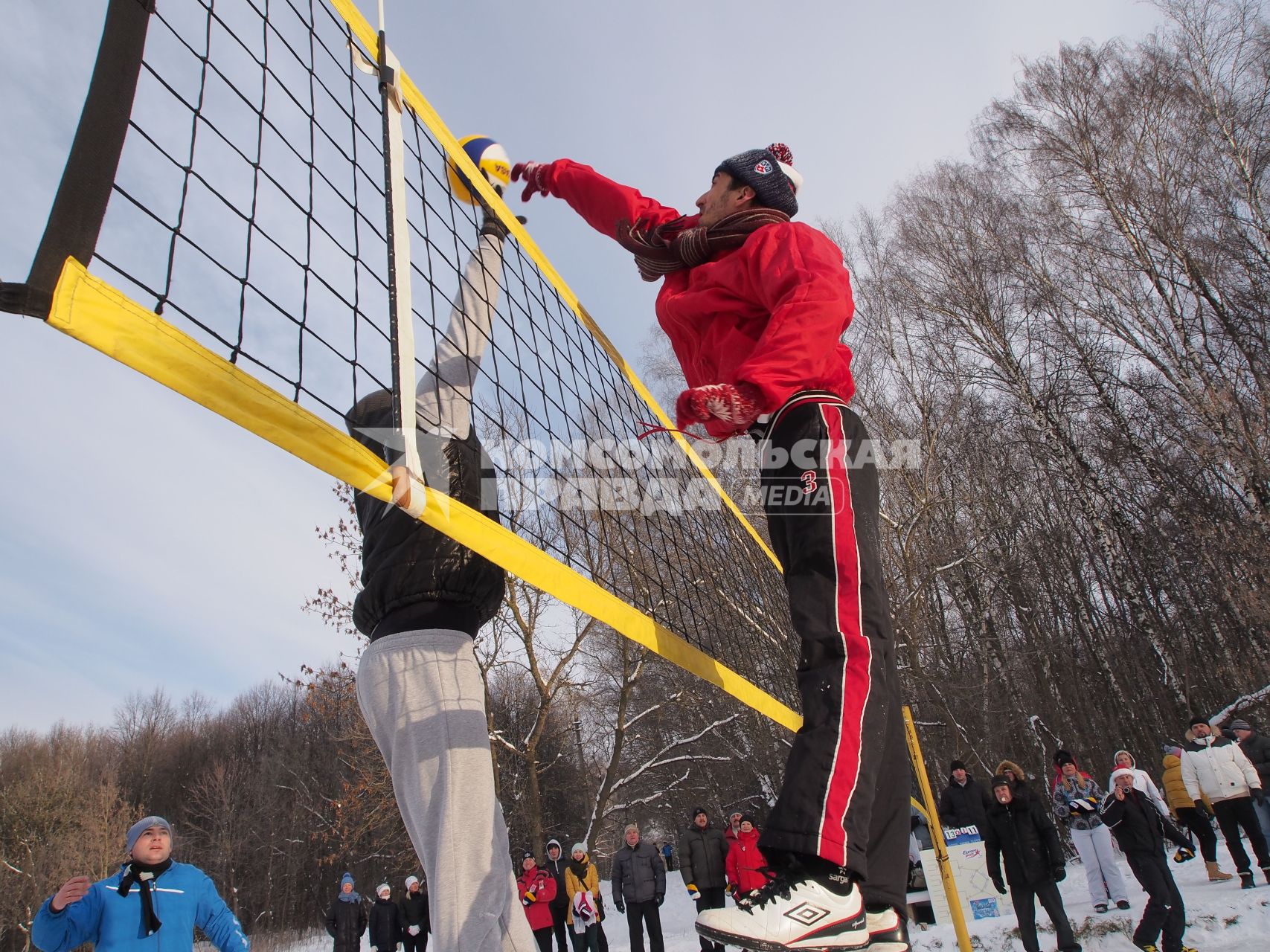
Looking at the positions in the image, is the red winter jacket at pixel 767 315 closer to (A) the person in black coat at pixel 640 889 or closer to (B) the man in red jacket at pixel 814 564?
(B) the man in red jacket at pixel 814 564

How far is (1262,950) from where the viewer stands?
174 inches

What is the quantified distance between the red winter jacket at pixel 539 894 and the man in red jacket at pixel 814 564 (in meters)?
7.86

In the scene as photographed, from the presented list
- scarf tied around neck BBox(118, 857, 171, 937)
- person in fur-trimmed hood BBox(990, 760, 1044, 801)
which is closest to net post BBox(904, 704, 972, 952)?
person in fur-trimmed hood BBox(990, 760, 1044, 801)

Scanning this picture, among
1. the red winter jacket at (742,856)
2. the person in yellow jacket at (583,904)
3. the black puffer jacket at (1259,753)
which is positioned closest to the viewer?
the black puffer jacket at (1259,753)

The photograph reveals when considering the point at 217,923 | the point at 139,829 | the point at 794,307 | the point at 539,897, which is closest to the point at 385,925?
the point at 539,897

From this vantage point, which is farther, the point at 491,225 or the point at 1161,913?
the point at 1161,913

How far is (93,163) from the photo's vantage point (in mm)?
1098

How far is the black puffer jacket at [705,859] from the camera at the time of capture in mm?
7957

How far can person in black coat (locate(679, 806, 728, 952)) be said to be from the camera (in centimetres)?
796

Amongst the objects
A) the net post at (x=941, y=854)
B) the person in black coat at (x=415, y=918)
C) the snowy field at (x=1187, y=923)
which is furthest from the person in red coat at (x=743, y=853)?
the person in black coat at (x=415, y=918)

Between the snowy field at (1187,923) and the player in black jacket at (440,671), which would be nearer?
the player in black jacket at (440,671)

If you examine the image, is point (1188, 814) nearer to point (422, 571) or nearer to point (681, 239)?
point (681, 239)

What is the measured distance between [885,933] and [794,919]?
13.3 inches

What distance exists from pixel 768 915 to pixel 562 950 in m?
8.92
